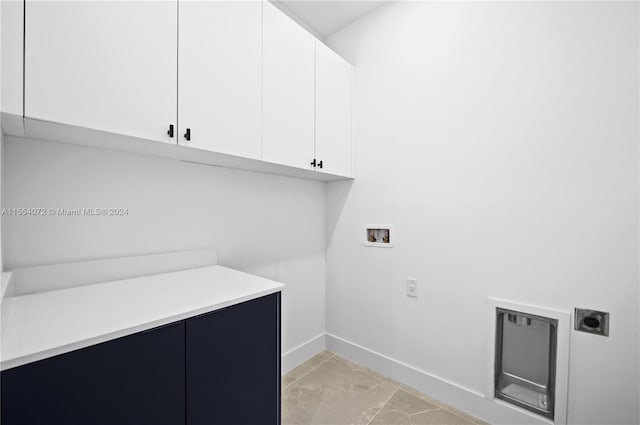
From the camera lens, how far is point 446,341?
174 centimetres

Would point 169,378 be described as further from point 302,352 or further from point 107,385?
point 302,352

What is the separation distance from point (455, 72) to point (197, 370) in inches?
78.9

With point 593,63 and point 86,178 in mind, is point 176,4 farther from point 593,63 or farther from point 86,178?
point 593,63

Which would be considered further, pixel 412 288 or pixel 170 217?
pixel 412 288

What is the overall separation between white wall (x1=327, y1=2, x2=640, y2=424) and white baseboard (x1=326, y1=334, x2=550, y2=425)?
1.7 inches

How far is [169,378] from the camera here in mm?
913

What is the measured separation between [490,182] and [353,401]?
154cm

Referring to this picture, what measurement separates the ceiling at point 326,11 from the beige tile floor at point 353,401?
8.73 ft

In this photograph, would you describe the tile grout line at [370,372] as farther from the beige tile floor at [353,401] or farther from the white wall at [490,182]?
the white wall at [490,182]

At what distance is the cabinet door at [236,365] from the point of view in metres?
0.98

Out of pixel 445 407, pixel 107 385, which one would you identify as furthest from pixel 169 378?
pixel 445 407

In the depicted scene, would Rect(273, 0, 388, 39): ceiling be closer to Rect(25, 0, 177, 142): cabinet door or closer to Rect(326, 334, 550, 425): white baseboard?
Rect(25, 0, 177, 142): cabinet door

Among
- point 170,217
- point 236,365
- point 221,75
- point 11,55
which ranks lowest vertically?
point 236,365

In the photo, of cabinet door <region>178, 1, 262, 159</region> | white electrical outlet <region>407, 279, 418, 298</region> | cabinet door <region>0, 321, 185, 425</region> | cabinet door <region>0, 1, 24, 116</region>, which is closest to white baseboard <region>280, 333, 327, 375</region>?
white electrical outlet <region>407, 279, 418, 298</region>
